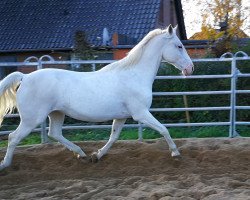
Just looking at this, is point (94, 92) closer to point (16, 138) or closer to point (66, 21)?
point (16, 138)

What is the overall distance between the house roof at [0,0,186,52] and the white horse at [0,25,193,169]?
35.4ft

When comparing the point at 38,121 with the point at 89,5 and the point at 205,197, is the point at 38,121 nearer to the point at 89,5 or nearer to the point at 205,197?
the point at 205,197

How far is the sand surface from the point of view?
435 centimetres

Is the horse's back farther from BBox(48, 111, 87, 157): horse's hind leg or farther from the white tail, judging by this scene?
BBox(48, 111, 87, 157): horse's hind leg

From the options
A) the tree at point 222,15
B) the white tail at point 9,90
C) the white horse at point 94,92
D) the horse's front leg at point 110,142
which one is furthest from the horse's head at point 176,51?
the tree at point 222,15

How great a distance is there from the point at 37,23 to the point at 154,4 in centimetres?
527

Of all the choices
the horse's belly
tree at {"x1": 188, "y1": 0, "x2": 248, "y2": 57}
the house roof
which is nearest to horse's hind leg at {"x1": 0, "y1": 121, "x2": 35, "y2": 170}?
the horse's belly

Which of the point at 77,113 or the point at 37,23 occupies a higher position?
the point at 37,23

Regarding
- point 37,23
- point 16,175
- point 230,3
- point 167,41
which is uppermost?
point 230,3

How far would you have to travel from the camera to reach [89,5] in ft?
63.2

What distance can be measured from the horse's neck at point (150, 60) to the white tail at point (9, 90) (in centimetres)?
156

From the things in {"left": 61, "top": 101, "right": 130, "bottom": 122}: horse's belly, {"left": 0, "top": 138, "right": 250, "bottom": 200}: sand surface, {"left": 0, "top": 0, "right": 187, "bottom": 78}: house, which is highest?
{"left": 0, "top": 0, "right": 187, "bottom": 78}: house

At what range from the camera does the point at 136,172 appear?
529 centimetres

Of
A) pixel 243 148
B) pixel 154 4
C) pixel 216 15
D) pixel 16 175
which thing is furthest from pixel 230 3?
pixel 16 175
